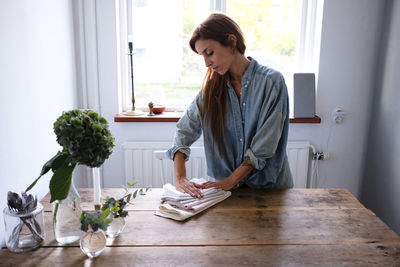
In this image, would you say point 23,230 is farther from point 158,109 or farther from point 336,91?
point 336,91

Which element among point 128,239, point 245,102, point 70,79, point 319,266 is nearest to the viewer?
point 319,266

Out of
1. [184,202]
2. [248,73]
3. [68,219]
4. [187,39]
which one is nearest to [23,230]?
[68,219]

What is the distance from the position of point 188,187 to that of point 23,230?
24.5 inches

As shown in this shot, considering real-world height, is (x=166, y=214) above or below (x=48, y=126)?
below

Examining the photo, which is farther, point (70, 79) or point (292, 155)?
point (292, 155)

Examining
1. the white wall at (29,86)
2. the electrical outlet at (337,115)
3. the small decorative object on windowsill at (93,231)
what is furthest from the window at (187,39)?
the small decorative object on windowsill at (93,231)

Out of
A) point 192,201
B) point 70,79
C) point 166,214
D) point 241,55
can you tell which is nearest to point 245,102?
point 241,55

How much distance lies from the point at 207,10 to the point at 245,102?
123 cm

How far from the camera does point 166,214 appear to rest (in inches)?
51.1

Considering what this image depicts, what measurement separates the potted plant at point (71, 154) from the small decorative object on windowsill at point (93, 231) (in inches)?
3.8

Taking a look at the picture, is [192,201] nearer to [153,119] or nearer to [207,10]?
[153,119]

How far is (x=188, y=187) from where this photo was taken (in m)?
1.47

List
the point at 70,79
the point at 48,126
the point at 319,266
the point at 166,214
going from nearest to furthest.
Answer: the point at 319,266 → the point at 166,214 → the point at 48,126 → the point at 70,79

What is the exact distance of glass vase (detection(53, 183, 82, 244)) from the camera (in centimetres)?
109
